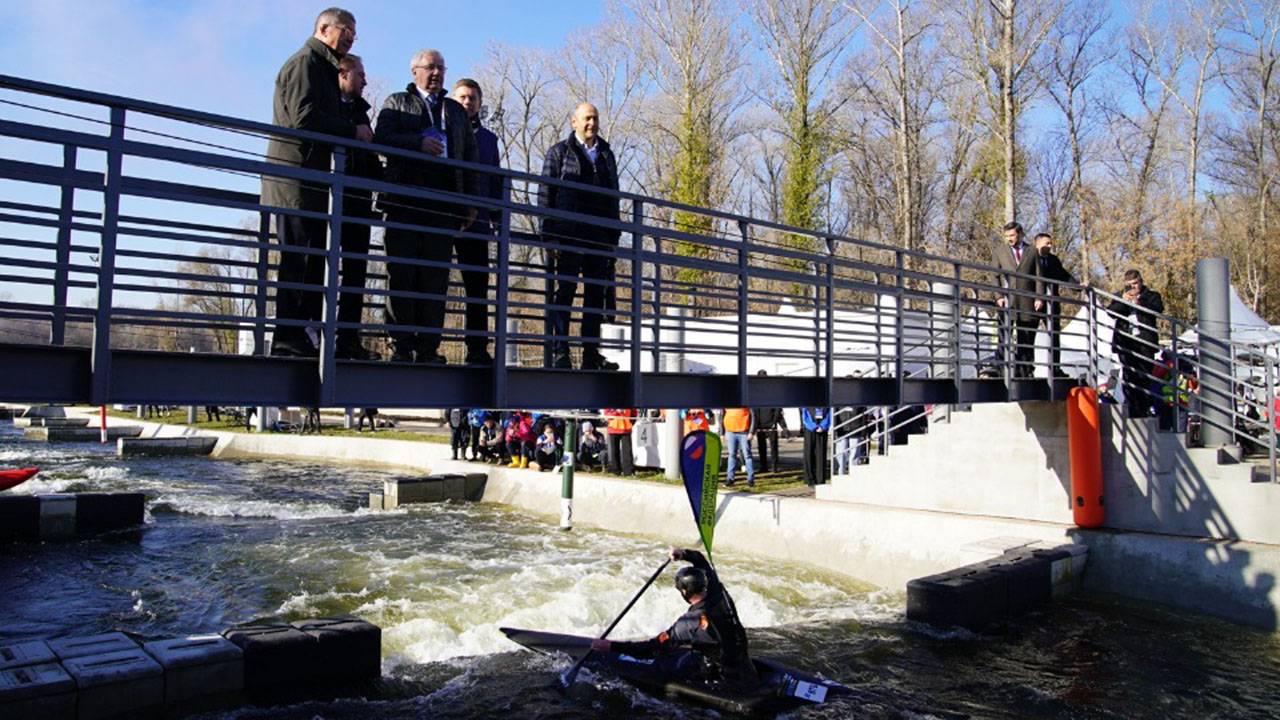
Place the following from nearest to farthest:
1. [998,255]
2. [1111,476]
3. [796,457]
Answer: [1111,476], [998,255], [796,457]

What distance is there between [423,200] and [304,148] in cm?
112

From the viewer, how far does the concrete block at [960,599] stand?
1035cm

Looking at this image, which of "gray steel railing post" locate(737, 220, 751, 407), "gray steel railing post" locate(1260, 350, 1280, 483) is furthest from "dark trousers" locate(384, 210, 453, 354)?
"gray steel railing post" locate(1260, 350, 1280, 483)

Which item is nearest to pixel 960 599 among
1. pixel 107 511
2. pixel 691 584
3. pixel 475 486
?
pixel 691 584

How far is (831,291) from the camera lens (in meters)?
10.1

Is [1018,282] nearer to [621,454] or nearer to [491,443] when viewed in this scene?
[621,454]

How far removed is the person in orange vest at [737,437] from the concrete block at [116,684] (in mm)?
11861

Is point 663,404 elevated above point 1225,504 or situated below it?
above

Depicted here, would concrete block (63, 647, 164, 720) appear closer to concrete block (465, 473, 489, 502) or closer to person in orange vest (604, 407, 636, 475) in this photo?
person in orange vest (604, 407, 636, 475)

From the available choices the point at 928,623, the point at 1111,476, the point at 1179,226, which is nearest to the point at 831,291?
the point at 928,623

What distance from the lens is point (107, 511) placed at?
1714 centimetres

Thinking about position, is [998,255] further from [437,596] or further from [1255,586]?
[437,596]

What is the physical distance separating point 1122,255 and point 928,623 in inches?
1123

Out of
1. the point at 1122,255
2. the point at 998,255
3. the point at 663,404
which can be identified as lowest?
the point at 663,404
